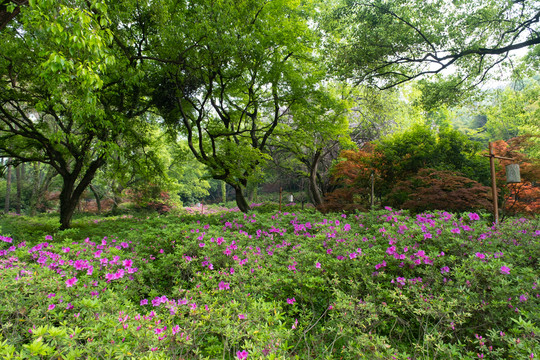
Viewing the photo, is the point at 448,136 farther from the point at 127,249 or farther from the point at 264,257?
the point at 127,249

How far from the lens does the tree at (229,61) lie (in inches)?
194

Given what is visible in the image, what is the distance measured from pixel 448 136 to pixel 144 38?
23.8 ft

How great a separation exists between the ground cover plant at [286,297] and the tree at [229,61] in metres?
3.35

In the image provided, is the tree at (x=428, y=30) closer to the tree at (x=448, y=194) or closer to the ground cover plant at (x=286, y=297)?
the tree at (x=448, y=194)

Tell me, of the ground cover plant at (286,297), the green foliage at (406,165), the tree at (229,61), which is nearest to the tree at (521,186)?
the green foliage at (406,165)

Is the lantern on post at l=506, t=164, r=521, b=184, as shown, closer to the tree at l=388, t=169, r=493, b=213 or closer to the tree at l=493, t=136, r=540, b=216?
the tree at l=388, t=169, r=493, b=213

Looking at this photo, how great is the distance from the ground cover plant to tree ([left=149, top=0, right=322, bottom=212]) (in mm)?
3347

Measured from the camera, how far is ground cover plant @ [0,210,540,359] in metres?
1.50

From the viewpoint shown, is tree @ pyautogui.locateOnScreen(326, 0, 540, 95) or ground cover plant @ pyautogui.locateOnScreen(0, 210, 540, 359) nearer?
ground cover plant @ pyautogui.locateOnScreen(0, 210, 540, 359)

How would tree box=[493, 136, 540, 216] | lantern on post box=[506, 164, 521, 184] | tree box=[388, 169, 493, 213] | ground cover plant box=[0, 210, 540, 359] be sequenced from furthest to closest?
tree box=[493, 136, 540, 216]
tree box=[388, 169, 493, 213]
lantern on post box=[506, 164, 521, 184]
ground cover plant box=[0, 210, 540, 359]

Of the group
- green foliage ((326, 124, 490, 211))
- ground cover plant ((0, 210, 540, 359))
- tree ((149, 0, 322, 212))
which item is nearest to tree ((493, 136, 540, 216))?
green foliage ((326, 124, 490, 211))

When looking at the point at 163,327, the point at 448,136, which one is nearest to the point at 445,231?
the point at 163,327

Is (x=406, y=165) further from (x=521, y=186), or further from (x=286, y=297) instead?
(x=286, y=297)

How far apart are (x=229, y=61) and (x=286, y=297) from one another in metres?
5.11
